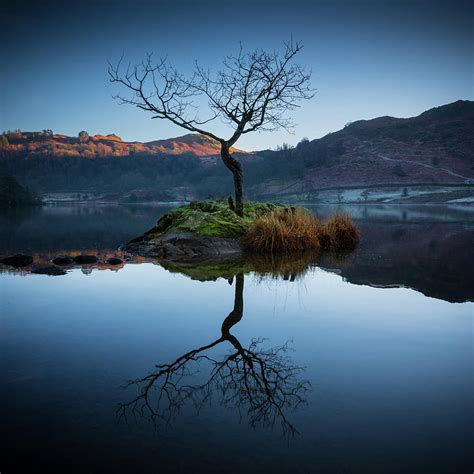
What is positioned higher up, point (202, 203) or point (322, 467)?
point (202, 203)

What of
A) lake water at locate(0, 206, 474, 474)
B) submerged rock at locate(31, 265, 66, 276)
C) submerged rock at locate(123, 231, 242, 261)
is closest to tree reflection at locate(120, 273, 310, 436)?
lake water at locate(0, 206, 474, 474)

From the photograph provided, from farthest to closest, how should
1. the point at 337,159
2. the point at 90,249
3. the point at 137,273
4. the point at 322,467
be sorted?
1. the point at 337,159
2. the point at 90,249
3. the point at 137,273
4. the point at 322,467

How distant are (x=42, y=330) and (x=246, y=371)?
2.28 m

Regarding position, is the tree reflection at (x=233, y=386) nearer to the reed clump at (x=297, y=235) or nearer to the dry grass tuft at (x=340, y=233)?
the reed clump at (x=297, y=235)

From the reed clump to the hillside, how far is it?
4248 centimetres

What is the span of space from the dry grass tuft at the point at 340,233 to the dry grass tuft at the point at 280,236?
695 mm

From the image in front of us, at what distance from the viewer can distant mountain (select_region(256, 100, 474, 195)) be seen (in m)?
73.7

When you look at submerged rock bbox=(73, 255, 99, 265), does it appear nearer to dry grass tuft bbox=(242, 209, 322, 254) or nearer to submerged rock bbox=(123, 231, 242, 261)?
submerged rock bbox=(123, 231, 242, 261)

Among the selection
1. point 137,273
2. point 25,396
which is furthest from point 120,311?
point 137,273

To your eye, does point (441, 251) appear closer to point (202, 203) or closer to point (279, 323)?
point (202, 203)

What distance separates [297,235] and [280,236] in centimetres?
70

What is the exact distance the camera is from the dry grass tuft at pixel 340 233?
12.1 metres

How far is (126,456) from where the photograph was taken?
2074 millimetres

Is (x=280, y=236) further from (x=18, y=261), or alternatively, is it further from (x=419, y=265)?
(x=18, y=261)
